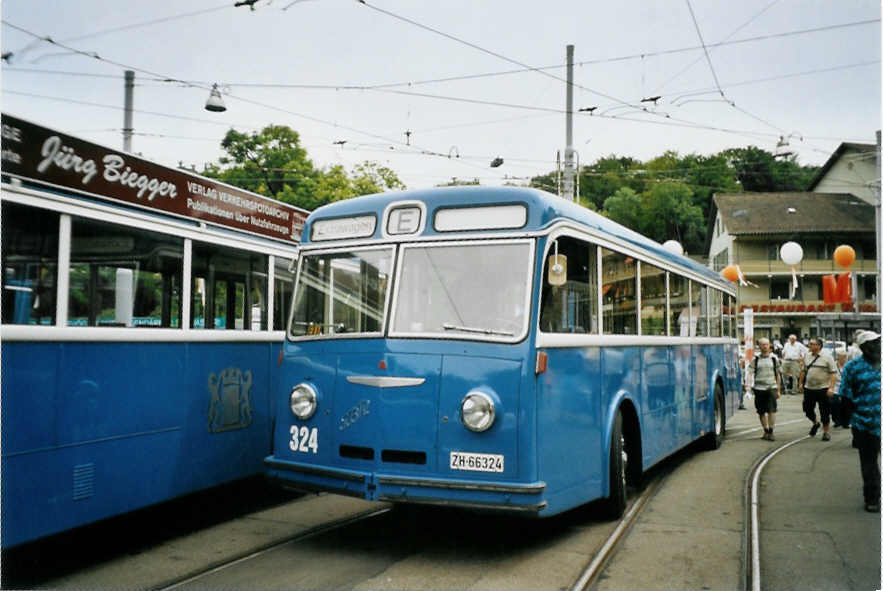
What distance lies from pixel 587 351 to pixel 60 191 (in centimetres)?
421

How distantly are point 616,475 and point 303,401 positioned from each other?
2.86 meters

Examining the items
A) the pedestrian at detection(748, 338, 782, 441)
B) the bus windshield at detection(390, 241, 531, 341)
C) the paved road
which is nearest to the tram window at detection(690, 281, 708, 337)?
the paved road

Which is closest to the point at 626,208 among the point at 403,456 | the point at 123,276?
the point at 403,456

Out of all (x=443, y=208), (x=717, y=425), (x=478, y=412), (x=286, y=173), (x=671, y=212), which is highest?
(x=671, y=212)

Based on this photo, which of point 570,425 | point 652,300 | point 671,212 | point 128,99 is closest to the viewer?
point 570,425

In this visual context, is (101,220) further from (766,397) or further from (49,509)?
(766,397)

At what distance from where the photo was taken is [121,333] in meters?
6.04

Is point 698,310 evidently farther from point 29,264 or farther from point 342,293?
point 29,264

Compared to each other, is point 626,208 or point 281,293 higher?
point 626,208

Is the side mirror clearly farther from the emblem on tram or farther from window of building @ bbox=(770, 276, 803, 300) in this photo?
window of building @ bbox=(770, 276, 803, 300)

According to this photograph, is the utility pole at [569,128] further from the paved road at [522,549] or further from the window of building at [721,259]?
the window of building at [721,259]

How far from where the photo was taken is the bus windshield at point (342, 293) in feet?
20.9

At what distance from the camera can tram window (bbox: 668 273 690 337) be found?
32.2ft

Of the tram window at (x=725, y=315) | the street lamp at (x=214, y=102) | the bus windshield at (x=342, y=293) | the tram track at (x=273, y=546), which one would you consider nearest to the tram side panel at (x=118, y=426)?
the tram track at (x=273, y=546)
